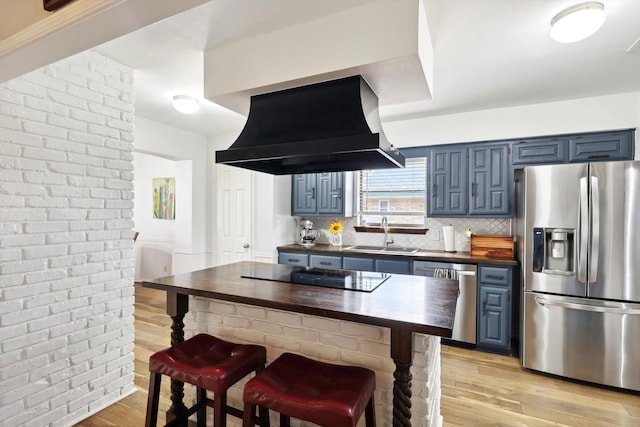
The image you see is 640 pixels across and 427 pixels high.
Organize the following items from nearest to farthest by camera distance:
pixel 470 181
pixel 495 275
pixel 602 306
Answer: pixel 602 306
pixel 495 275
pixel 470 181

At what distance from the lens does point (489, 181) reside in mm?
3441

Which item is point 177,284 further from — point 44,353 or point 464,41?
point 464,41

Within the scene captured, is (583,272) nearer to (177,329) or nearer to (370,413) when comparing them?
(370,413)

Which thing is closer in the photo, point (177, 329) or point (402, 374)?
point (402, 374)

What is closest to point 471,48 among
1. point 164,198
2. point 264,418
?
point 264,418

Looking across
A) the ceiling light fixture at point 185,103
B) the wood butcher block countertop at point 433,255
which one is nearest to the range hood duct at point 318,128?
the ceiling light fixture at point 185,103

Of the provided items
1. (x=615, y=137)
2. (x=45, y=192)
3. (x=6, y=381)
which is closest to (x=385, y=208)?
(x=615, y=137)

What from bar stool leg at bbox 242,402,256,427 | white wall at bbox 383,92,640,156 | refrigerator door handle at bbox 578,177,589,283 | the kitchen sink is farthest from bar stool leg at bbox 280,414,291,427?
white wall at bbox 383,92,640,156

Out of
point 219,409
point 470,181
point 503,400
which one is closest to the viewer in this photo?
point 219,409

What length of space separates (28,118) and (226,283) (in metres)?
1.54

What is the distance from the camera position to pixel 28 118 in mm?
1893

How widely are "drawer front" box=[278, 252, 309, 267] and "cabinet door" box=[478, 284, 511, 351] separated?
2.03 metres

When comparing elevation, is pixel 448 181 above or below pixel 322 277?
above

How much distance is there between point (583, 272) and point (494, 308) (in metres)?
0.86
